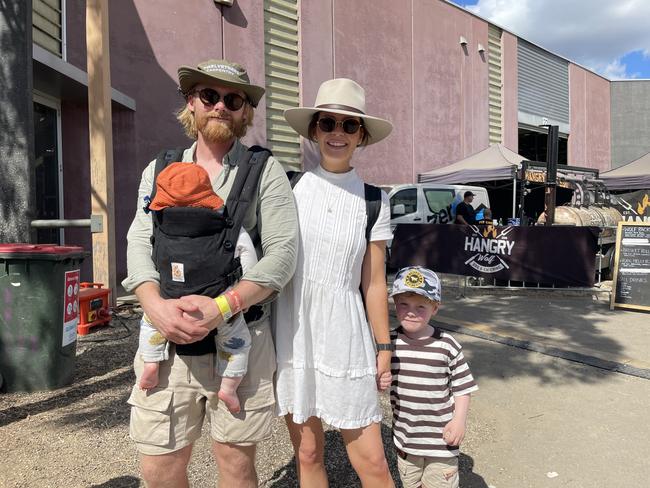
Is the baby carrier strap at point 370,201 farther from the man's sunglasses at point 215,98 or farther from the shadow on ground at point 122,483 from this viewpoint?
the shadow on ground at point 122,483

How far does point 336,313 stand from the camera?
6.40 feet

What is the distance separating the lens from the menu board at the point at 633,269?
7.18m

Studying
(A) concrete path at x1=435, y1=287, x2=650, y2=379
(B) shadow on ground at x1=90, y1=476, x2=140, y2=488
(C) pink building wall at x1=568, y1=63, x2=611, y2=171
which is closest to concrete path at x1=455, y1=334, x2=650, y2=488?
(A) concrete path at x1=435, y1=287, x2=650, y2=379

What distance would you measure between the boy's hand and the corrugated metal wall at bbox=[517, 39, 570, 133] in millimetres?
19101

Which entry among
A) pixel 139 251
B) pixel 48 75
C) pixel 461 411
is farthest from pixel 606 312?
pixel 48 75

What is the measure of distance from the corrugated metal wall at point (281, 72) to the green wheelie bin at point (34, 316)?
820cm

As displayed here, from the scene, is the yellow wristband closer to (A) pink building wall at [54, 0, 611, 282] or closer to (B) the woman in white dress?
(B) the woman in white dress

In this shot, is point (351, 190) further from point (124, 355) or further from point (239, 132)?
point (124, 355)

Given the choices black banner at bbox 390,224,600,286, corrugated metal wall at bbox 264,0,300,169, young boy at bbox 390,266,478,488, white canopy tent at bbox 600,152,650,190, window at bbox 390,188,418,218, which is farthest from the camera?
white canopy tent at bbox 600,152,650,190

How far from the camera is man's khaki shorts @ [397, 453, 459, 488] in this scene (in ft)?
7.09

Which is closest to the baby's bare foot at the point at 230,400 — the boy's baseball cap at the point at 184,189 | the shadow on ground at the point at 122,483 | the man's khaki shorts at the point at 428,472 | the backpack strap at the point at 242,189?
the backpack strap at the point at 242,189

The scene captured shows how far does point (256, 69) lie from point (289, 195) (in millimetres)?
10233

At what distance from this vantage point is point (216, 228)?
66.4 inches

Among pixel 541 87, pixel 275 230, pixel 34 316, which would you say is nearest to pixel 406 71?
pixel 541 87
